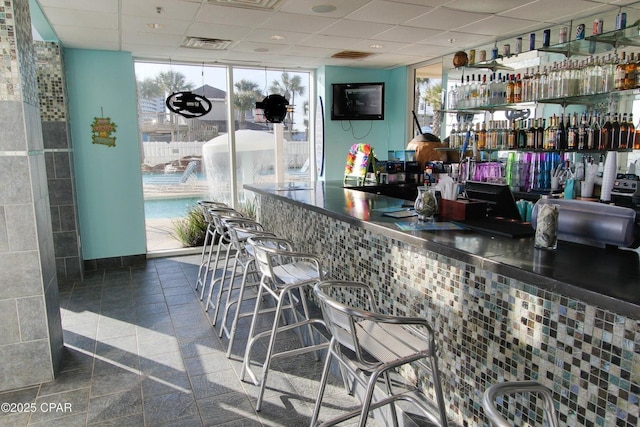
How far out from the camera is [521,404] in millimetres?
1682

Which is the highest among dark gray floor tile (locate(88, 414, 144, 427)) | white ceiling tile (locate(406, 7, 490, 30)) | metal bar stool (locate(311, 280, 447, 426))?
white ceiling tile (locate(406, 7, 490, 30))

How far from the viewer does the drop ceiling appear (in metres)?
3.64

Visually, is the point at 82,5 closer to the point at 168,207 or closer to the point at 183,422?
the point at 168,207

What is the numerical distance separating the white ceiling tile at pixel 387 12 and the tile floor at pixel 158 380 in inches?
113

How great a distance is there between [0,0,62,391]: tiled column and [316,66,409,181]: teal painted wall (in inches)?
166

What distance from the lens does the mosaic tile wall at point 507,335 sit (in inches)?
52.9

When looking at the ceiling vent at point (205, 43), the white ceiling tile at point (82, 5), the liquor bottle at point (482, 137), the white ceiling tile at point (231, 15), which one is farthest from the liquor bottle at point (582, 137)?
the white ceiling tile at point (82, 5)

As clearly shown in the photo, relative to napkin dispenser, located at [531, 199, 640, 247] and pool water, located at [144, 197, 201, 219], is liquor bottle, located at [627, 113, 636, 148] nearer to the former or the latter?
napkin dispenser, located at [531, 199, 640, 247]

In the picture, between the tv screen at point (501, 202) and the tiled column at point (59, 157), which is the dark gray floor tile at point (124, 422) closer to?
the tv screen at point (501, 202)

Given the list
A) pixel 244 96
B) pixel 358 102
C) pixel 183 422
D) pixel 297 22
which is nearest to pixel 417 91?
pixel 358 102

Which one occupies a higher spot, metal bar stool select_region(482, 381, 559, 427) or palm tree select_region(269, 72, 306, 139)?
palm tree select_region(269, 72, 306, 139)

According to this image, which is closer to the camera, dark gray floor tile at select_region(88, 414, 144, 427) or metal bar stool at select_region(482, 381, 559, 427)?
metal bar stool at select_region(482, 381, 559, 427)

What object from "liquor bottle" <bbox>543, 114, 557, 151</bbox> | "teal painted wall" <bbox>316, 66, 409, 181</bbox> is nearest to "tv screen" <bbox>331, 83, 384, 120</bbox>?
"teal painted wall" <bbox>316, 66, 409, 181</bbox>

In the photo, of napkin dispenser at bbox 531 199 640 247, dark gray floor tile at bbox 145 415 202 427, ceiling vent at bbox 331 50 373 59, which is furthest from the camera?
ceiling vent at bbox 331 50 373 59
